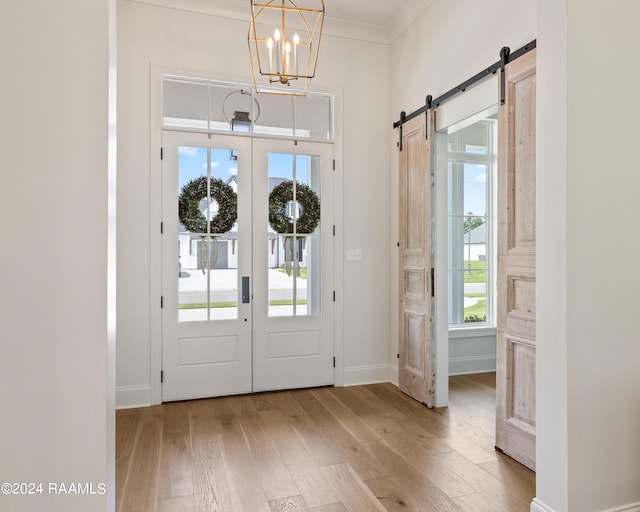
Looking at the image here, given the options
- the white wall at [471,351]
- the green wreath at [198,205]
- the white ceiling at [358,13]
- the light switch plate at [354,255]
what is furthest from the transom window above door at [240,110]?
the white wall at [471,351]

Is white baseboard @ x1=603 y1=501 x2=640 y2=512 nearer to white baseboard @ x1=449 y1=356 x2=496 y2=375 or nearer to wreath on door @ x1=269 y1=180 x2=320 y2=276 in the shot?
white baseboard @ x1=449 y1=356 x2=496 y2=375

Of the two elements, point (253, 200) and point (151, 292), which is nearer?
point (151, 292)

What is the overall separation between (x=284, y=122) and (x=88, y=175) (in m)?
2.86

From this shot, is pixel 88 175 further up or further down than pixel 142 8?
further down

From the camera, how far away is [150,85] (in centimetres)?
351

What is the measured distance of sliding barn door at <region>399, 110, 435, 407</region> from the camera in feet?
11.4

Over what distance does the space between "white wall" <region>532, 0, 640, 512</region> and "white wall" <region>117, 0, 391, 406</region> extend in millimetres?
2260

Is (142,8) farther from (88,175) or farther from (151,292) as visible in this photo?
(88,175)

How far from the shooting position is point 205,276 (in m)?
3.68

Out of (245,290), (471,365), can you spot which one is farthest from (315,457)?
(471,365)

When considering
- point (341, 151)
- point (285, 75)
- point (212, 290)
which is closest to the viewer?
point (285, 75)

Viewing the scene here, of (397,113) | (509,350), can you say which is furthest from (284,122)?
(509,350)

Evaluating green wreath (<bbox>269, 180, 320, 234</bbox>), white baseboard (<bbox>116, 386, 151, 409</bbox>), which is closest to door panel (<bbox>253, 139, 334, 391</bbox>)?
green wreath (<bbox>269, 180, 320, 234</bbox>)

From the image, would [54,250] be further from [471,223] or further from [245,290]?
[471,223]
